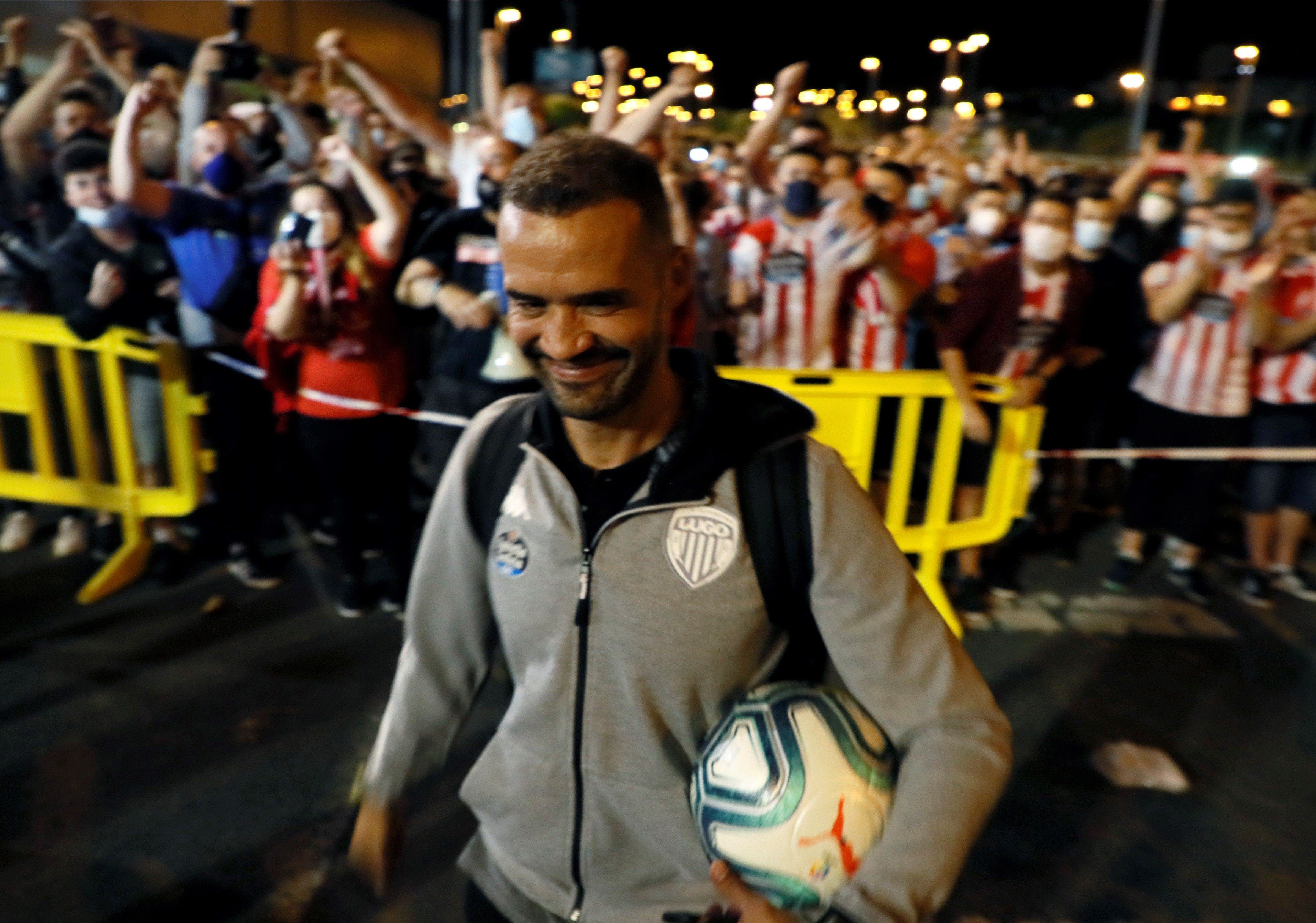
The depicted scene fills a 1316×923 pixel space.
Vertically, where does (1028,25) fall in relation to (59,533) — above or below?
above

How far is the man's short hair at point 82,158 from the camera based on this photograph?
479cm

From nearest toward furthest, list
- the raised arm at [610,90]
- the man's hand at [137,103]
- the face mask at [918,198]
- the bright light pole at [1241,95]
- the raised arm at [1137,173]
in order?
the man's hand at [137,103], the raised arm at [610,90], the raised arm at [1137,173], the face mask at [918,198], the bright light pole at [1241,95]

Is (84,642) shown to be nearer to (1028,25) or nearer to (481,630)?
(481,630)

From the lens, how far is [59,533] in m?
5.72

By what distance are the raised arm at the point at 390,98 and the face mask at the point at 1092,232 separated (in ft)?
12.8

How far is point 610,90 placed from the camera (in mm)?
5582

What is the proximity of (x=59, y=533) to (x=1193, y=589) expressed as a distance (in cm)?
683

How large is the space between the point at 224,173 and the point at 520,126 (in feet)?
5.37

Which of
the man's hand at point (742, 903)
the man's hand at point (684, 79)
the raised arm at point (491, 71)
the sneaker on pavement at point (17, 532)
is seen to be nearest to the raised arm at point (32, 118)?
the sneaker on pavement at point (17, 532)

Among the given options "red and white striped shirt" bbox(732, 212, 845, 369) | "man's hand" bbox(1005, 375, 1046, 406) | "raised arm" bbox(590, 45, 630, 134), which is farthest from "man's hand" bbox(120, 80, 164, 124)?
"man's hand" bbox(1005, 375, 1046, 406)

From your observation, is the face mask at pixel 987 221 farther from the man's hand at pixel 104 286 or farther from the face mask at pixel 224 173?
the man's hand at pixel 104 286

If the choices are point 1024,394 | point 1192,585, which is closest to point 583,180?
point 1024,394

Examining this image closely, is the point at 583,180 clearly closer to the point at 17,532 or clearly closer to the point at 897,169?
the point at 897,169

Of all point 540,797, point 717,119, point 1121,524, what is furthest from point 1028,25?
point 540,797
